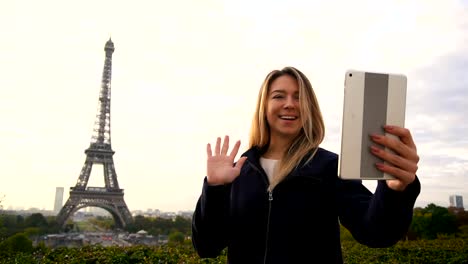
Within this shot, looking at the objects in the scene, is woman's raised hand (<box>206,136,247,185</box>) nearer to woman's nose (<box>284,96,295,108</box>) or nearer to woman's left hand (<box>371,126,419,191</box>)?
woman's nose (<box>284,96,295,108</box>)

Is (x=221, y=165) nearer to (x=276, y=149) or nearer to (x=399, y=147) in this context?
(x=276, y=149)

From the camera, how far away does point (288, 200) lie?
167 centimetres

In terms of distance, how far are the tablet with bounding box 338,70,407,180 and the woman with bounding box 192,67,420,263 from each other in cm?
12

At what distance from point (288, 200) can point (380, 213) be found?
16.4 inches

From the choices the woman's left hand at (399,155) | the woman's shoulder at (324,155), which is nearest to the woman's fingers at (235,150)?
the woman's shoulder at (324,155)

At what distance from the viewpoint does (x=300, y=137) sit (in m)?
1.87

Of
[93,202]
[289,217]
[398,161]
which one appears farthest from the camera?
[93,202]

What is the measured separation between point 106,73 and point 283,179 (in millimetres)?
36766

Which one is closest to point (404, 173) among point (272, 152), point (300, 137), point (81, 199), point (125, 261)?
point (300, 137)

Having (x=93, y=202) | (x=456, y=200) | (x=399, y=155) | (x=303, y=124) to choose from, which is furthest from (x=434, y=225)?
(x=456, y=200)

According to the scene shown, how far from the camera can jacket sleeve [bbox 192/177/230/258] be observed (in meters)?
1.67

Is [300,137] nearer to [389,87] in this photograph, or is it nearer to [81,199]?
[389,87]

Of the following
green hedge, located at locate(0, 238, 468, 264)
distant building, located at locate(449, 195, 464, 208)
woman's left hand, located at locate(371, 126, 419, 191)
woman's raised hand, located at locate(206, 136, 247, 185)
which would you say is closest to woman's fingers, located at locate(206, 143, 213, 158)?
woman's raised hand, located at locate(206, 136, 247, 185)

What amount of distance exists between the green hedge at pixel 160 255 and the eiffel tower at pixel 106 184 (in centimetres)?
2543
